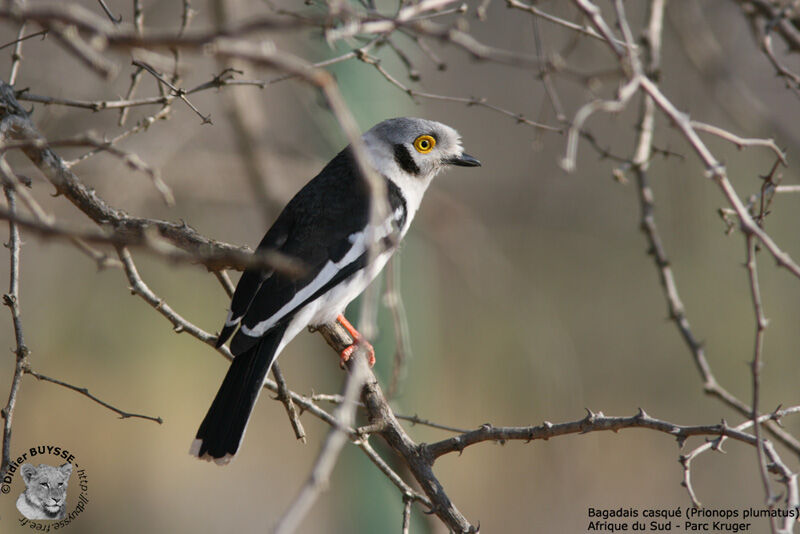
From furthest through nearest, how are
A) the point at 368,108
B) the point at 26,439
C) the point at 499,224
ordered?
the point at 499,224, the point at 26,439, the point at 368,108

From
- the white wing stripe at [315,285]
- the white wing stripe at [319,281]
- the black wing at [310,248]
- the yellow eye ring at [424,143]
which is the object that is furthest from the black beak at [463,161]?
the white wing stripe at [315,285]

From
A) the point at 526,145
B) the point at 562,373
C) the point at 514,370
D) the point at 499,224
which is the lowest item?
the point at 562,373

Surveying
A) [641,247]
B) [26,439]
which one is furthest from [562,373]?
[641,247]

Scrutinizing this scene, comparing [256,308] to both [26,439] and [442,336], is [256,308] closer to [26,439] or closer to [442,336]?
[26,439]

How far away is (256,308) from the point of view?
3.42m

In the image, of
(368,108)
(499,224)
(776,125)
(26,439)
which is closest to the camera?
(776,125)

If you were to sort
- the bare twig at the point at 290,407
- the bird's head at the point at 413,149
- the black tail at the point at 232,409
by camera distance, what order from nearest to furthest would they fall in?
the bare twig at the point at 290,407
the black tail at the point at 232,409
the bird's head at the point at 413,149

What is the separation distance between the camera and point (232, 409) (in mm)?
3227

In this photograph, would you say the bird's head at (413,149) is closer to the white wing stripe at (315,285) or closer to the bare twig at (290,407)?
the white wing stripe at (315,285)

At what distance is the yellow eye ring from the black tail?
1557 mm

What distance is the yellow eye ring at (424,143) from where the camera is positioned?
4402 millimetres

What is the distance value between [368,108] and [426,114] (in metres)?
2.88

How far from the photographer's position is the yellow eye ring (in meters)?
4.40

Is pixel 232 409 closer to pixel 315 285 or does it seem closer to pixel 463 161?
pixel 315 285
